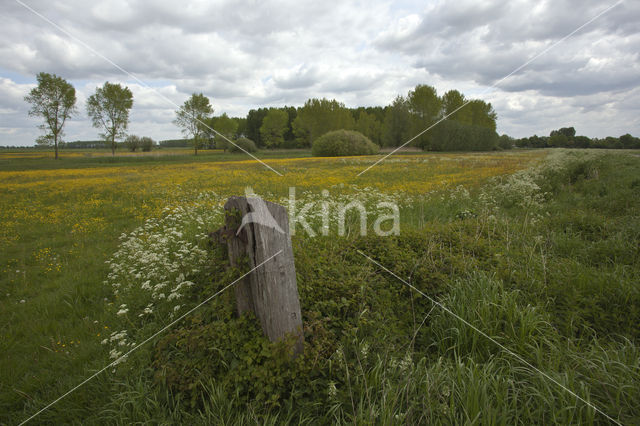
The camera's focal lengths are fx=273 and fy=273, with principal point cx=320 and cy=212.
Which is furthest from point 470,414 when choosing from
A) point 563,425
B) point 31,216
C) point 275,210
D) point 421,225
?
point 31,216

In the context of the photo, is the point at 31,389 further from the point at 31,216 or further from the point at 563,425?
the point at 31,216

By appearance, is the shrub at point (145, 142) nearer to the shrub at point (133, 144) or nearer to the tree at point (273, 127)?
the shrub at point (133, 144)

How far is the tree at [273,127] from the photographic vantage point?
28.4 ft

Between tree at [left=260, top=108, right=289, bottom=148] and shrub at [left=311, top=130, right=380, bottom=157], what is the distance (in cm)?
144

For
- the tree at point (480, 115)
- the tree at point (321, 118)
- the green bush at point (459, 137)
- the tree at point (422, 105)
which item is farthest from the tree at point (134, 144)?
the tree at point (480, 115)

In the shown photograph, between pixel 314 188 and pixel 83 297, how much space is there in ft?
25.2

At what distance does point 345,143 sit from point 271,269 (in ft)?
18.7

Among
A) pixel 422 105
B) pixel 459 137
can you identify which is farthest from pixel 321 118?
pixel 459 137

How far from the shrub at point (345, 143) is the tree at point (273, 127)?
1438 millimetres

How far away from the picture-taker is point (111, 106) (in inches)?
270

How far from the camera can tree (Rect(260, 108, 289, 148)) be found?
8664mm

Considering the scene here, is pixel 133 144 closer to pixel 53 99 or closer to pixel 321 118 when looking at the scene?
pixel 53 99

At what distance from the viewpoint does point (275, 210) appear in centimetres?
264

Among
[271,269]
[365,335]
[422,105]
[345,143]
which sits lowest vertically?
[365,335]
